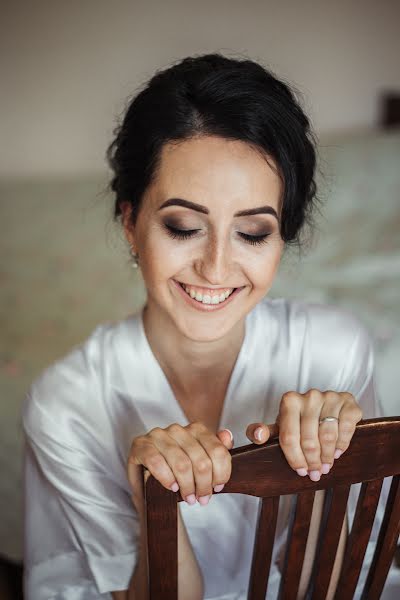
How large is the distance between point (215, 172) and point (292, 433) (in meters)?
0.41

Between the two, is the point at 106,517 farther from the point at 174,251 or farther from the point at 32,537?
the point at 174,251

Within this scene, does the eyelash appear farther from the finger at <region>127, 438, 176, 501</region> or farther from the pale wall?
the pale wall

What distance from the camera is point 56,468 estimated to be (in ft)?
3.52

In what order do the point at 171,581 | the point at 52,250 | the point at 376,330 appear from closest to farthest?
the point at 171,581 < the point at 376,330 < the point at 52,250

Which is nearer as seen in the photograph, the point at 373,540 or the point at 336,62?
the point at 373,540

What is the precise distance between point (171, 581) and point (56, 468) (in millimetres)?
400

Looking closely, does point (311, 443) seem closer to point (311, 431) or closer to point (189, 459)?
point (311, 431)

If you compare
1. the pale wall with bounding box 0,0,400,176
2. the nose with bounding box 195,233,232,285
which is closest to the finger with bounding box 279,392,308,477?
the nose with bounding box 195,233,232,285

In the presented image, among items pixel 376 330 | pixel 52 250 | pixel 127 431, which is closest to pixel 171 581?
pixel 127 431

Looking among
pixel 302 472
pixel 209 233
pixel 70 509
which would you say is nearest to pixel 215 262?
pixel 209 233

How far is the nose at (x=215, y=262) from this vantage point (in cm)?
96

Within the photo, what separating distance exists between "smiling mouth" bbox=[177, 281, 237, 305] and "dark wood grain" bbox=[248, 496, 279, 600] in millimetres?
389

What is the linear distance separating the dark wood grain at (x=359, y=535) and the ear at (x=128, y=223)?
0.58 meters

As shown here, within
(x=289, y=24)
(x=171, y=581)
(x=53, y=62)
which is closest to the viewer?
(x=171, y=581)
